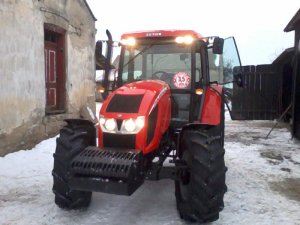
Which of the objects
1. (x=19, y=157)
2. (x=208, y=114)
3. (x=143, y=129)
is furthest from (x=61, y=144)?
(x=19, y=157)

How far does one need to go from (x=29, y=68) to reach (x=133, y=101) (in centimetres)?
448

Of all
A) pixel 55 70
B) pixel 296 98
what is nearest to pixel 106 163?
pixel 55 70

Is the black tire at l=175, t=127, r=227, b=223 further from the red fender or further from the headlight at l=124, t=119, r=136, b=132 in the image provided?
the red fender

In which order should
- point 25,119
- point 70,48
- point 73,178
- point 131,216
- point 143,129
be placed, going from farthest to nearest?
point 70,48 → point 25,119 → point 131,216 → point 143,129 → point 73,178

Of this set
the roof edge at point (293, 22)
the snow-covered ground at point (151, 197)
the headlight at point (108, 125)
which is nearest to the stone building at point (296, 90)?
the roof edge at point (293, 22)

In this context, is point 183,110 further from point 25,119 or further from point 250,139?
point 250,139

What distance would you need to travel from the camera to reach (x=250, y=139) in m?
10.4

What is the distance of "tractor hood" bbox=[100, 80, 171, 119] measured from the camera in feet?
13.9

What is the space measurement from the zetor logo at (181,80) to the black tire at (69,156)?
4.24ft

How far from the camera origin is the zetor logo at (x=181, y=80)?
5.16 meters

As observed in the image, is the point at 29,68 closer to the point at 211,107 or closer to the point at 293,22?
the point at 211,107

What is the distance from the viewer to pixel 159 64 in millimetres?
5383

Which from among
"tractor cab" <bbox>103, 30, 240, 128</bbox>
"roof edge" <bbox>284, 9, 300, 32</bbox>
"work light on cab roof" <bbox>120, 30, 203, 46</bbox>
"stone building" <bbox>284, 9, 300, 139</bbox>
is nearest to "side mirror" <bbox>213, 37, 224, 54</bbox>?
"tractor cab" <bbox>103, 30, 240, 128</bbox>

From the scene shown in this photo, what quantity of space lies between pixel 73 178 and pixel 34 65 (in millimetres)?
5011
